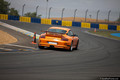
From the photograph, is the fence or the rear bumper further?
the fence

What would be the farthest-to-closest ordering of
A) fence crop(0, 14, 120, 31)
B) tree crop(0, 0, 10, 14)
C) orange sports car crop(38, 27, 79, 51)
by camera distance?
tree crop(0, 0, 10, 14), fence crop(0, 14, 120, 31), orange sports car crop(38, 27, 79, 51)

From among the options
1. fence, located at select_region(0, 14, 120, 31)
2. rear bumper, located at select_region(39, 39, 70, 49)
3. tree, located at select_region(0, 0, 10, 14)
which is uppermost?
tree, located at select_region(0, 0, 10, 14)

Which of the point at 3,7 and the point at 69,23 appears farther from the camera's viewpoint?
the point at 3,7

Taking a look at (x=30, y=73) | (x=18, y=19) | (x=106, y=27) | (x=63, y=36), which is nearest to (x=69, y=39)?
(x=63, y=36)

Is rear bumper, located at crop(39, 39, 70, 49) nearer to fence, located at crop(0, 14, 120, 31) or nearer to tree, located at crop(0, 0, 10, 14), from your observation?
fence, located at crop(0, 14, 120, 31)

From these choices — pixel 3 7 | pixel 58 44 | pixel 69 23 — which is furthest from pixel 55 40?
pixel 3 7

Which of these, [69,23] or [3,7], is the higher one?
[3,7]

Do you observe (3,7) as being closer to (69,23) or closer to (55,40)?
(69,23)

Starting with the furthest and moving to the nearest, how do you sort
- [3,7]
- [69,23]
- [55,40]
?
[3,7] → [69,23] → [55,40]

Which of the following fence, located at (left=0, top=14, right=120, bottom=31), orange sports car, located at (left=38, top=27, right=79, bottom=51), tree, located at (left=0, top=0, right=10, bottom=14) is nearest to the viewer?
orange sports car, located at (left=38, top=27, right=79, bottom=51)

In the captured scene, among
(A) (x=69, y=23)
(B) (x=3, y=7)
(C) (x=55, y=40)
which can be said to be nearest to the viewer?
(C) (x=55, y=40)

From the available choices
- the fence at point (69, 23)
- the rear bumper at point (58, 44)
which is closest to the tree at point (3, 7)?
the fence at point (69, 23)

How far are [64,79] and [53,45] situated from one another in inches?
259

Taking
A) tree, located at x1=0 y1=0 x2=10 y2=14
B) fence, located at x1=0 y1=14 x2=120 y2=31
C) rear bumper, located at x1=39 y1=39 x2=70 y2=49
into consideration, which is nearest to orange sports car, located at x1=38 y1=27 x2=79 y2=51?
rear bumper, located at x1=39 y1=39 x2=70 y2=49
